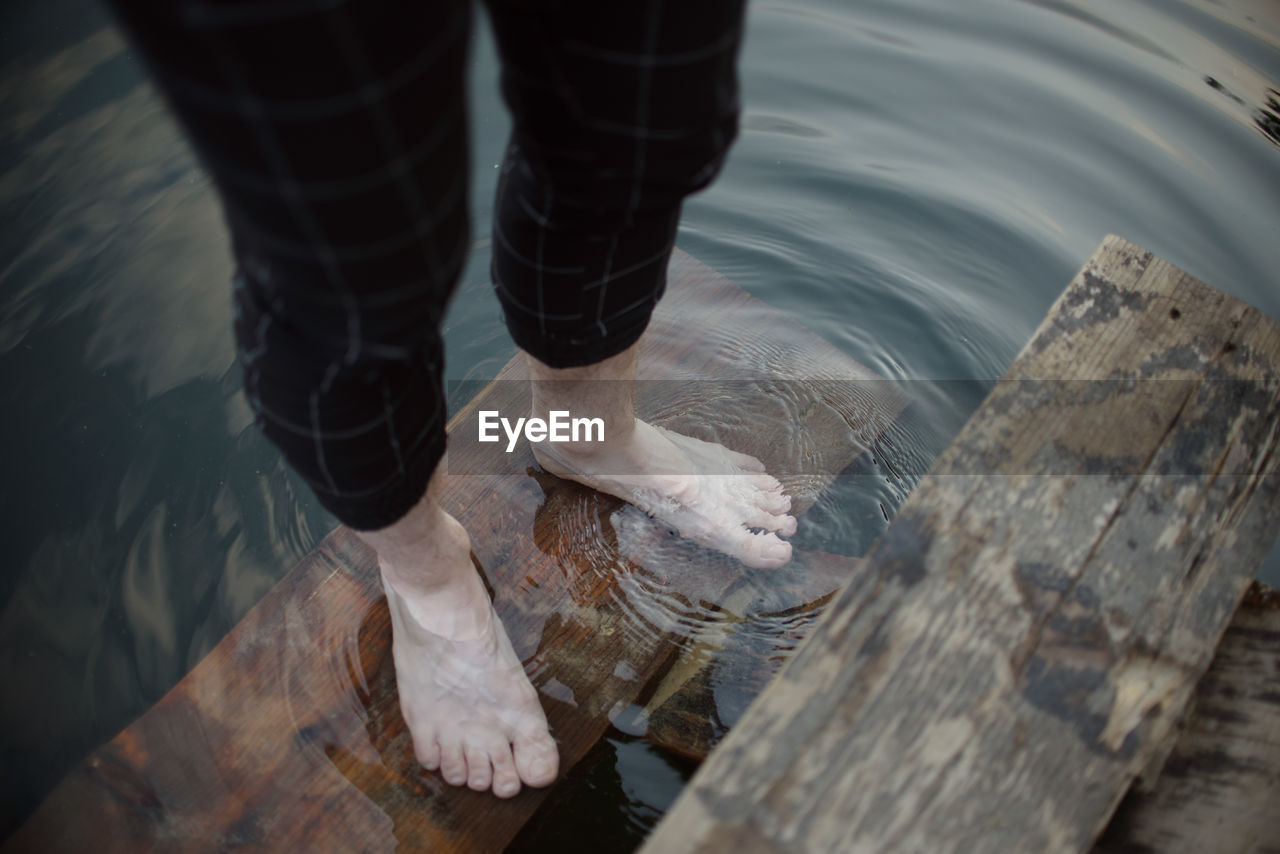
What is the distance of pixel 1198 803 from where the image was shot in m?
0.87

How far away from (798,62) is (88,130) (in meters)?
2.08

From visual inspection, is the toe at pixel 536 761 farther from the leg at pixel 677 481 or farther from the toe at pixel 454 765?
the leg at pixel 677 481

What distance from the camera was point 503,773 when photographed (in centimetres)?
111

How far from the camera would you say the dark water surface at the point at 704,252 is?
4.80 ft

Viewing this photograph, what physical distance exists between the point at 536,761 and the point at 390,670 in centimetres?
26

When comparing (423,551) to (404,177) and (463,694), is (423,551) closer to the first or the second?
(463,694)

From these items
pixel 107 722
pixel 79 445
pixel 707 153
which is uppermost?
pixel 707 153

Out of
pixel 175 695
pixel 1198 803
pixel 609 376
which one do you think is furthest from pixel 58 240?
pixel 1198 803

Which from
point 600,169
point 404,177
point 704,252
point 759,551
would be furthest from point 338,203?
point 704,252

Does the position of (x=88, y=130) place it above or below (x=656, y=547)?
above

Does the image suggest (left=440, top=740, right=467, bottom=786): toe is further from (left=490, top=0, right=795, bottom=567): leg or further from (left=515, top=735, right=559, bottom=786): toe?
(left=490, top=0, right=795, bottom=567): leg

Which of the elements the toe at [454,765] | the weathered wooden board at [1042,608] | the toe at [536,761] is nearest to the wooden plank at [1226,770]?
the weathered wooden board at [1042,608]

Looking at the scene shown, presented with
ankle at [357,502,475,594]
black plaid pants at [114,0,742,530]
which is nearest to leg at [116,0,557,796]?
black plaid pants at [114,0,742,530]

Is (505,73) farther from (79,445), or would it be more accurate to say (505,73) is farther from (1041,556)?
(79,445)
